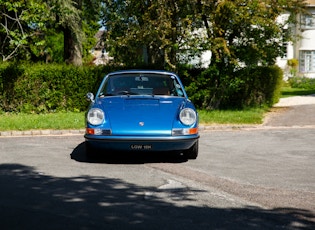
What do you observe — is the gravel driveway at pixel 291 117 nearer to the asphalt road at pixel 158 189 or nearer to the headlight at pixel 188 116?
the asphalt road at pixel 158 189

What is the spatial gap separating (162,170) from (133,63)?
40.0ft

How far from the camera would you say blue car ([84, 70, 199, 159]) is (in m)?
8.00

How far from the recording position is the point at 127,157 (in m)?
8.99

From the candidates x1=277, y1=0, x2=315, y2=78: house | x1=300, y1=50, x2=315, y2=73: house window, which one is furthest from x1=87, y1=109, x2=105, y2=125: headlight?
x1=300, y1=50, x2=315, y2=73: house window

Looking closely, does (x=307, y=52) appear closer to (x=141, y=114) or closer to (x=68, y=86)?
(x=68, y=86)

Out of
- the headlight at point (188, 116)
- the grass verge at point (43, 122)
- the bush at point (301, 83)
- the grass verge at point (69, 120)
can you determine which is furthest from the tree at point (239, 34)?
the bush at point (301, 83)

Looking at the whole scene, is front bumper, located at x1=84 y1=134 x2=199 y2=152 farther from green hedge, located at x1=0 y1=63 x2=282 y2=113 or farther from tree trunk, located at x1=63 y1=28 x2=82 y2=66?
tree trunk, located at x1=63 y1=28 x2=82 y2=66

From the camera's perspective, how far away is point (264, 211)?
5.32 m

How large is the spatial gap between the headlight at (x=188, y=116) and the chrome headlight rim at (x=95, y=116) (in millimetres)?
1285

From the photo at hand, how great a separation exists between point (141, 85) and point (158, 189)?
350cm

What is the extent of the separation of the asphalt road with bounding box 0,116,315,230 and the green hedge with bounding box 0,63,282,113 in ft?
23.4

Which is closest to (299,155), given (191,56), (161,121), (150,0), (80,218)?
(161,121)

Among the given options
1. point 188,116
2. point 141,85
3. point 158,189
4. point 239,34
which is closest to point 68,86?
point 239,34

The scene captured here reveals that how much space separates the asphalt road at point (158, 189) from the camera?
16.2 feet
